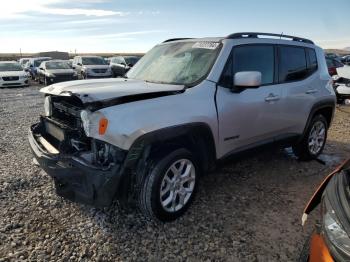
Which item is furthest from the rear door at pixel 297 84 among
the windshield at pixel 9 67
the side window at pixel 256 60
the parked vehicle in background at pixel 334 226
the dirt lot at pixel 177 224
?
the windshield at pixel 9 67

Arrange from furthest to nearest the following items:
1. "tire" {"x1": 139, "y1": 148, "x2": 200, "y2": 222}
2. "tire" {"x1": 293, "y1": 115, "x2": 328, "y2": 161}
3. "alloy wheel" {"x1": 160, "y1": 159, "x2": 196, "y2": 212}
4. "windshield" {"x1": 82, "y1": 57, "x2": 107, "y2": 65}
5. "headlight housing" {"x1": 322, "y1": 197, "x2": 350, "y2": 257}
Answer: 1. "windshield" {"x1": 82, "y1": 57, "x2": 107, "y2": 65}
2. "tire" {"x1": 293, "y1": 115, "x2": 328, "y2": 161}
3. "alloy wheel" {"x1": 160, "y1": 159, "x2": 196, "y2": 212}
4. "tire" {"x1": 139, "y1": 148, "x2": 200, "y2": 222}
5. "headlight housing" {"x1": 322, "y1": 197, "x2": 350, "y2": 257}

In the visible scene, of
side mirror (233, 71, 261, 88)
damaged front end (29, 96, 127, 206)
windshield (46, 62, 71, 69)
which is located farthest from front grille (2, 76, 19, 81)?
side mirror (233, 71, 261, 88)

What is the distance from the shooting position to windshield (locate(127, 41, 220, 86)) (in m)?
3.92

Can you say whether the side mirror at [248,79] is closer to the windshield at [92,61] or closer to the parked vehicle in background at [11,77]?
the parked vehicle in background at [11,77]

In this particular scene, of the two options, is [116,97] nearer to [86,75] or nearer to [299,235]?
[299,235]

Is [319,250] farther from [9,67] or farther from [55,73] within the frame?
[9,67]

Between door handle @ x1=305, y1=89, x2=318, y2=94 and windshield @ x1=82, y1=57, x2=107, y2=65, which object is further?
windshield @ x1=82, y1=57, x2=107, y2=65

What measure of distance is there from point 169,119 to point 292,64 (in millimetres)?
2563

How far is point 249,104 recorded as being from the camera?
4082 millimetres

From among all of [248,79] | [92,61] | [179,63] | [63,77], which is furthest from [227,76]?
[92,61]

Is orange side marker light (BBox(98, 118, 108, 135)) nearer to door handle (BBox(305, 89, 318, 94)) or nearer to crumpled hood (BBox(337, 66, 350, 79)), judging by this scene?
door handle (BBox(305, 89, 318, 94))

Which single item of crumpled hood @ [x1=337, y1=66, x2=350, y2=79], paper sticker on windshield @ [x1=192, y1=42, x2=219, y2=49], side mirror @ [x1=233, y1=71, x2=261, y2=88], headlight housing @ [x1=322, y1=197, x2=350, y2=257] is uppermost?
paper sticker on windshield @ [x1=192, y1=42, x2=219, y2=49]

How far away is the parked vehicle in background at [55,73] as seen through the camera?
19.1m

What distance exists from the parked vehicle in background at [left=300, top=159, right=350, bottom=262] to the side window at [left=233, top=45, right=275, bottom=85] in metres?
2.12
